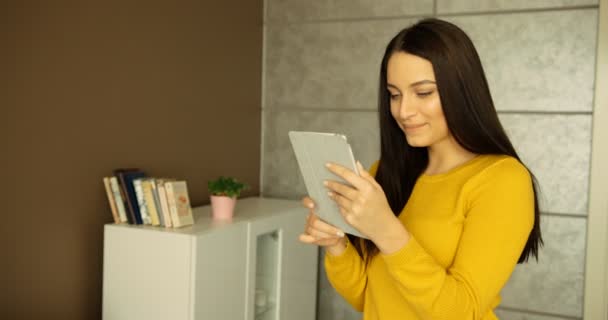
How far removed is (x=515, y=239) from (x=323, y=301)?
231 centimetres

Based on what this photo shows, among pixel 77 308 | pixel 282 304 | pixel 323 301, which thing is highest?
pixel 77 308

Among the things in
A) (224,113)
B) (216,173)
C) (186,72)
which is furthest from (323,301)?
(186,72)

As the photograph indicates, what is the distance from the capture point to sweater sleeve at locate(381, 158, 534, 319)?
1050 millimetres

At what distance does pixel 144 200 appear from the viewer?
6.92 feet

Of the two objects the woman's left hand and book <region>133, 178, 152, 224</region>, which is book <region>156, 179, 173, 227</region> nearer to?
book <region>133, 178, 152, 224</region>

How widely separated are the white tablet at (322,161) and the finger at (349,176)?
14 millimetres

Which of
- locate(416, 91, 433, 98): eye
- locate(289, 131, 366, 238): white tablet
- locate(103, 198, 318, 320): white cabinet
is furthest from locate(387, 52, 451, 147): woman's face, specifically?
locate(103, 198, 318, 320): white cabinet

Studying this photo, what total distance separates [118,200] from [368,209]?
4.43 feet

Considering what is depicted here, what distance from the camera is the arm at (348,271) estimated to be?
137 cm

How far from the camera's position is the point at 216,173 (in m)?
2.95

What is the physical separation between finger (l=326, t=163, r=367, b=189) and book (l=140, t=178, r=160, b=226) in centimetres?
122

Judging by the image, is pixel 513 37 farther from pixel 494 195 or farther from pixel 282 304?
pixel 494 195

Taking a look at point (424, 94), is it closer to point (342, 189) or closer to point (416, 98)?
point (416, 98)

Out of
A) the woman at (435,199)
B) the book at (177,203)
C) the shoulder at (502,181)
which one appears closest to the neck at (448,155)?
the woman at (435,199)
